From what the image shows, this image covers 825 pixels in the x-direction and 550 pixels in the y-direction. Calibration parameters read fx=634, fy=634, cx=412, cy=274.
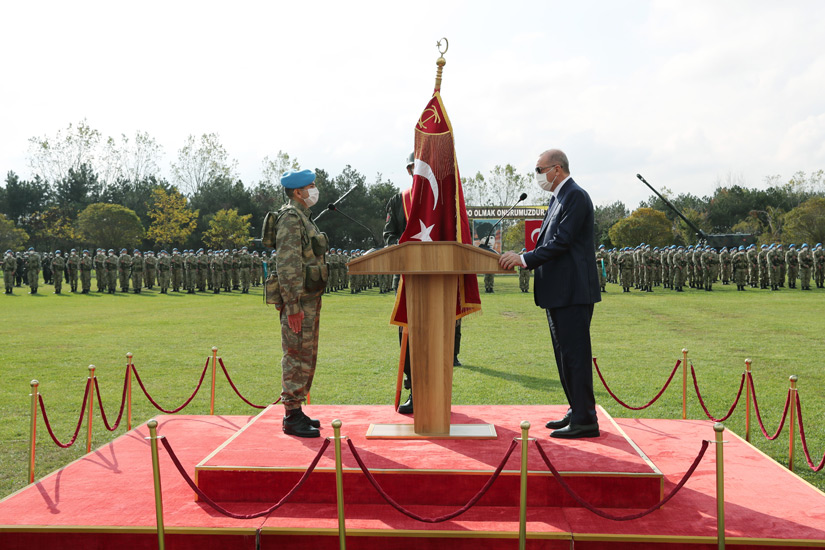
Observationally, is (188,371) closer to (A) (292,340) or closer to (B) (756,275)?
(A) (292,340)

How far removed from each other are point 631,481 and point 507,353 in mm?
7619

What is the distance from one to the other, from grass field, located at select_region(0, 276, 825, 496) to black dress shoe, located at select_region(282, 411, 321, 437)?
71.6 inches

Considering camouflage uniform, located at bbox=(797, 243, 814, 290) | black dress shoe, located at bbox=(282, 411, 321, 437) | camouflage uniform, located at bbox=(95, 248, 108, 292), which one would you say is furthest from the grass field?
camouflage uniform, located at bbox=(95, 248, 108, 292)

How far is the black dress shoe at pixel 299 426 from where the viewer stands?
5008 mm

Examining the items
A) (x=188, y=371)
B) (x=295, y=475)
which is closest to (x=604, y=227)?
(x=188, y=371)

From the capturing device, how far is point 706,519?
3879 millimetres

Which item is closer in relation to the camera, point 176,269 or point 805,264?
point 805,264

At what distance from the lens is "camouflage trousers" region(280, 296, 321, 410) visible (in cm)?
503

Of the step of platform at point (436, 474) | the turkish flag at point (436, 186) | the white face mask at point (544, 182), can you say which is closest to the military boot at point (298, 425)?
the step of platform at point (436, 474)

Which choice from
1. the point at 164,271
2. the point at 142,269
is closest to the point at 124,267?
the point at 142,269

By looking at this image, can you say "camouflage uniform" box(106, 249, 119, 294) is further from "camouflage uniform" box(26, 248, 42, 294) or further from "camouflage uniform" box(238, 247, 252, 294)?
"camouflage uniform" box(238, 247, 252, 294)

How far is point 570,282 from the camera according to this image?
15.7 ft

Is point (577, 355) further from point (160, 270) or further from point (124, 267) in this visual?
point (124, 267)

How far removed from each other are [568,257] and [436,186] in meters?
1.19
